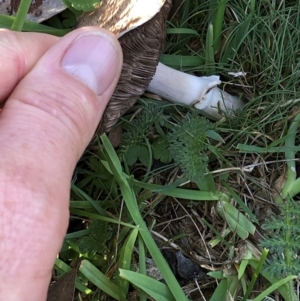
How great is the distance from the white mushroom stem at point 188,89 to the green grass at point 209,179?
0.05 meters

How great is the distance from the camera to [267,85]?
6.16ft

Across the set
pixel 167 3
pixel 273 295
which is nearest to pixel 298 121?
pixel 273 295

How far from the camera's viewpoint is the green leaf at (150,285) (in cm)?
152

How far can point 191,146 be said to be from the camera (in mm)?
1644

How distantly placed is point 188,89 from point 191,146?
227mm

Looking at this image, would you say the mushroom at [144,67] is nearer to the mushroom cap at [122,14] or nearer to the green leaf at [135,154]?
the mushroom cap at [122,14]

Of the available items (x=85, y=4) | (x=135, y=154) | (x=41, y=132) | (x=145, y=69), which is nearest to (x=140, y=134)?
(x=135, y=154)

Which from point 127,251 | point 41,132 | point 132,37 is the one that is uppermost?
point 132,37

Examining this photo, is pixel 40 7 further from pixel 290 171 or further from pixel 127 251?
pixel 290 171

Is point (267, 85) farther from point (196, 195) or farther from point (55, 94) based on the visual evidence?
point (55, 94)

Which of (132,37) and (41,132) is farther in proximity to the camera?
(132,37)

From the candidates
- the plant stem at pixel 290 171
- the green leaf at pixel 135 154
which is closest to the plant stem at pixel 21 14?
the green leaf at pixel 135 154

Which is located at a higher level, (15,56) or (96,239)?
(15,56)

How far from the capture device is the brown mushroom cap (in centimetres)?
130
